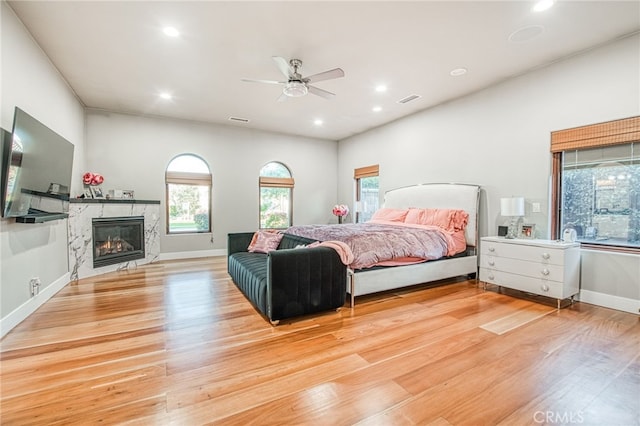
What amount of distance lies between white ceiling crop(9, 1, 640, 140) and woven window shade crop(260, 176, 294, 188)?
2.53 metres

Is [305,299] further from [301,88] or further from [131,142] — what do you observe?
[131,142]

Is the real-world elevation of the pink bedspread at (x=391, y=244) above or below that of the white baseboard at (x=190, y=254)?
above

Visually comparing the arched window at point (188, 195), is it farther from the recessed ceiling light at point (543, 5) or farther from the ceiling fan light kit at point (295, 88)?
the recessed ceiling light at point (543, 5)

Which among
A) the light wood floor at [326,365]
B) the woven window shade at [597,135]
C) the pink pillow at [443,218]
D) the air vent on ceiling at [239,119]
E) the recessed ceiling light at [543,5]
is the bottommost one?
the light wood floor at [326,365]

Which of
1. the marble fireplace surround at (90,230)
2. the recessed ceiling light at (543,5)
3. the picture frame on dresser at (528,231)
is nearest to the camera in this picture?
the recessed ceiling light at (543,5)

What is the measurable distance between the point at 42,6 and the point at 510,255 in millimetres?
5721

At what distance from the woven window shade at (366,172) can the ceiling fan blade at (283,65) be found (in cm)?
372

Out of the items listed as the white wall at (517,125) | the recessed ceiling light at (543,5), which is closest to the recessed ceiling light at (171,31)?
the recessed ceiling light at (543,5)

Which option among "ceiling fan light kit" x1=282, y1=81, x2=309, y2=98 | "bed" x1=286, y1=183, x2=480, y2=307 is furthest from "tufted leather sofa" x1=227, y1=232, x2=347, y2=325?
"ceiling fan light kit" x1=282, y1=81, x2=309, y2=98

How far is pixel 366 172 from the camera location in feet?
23.2

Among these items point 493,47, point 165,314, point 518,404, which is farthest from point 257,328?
point 493,47

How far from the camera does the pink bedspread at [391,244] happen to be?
11.2 feet

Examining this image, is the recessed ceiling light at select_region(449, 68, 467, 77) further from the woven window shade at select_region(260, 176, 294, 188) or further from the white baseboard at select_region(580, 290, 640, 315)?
the woven window shade at select_region(260, 176, 294, 188)

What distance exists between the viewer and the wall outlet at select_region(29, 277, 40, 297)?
307 centimetres
